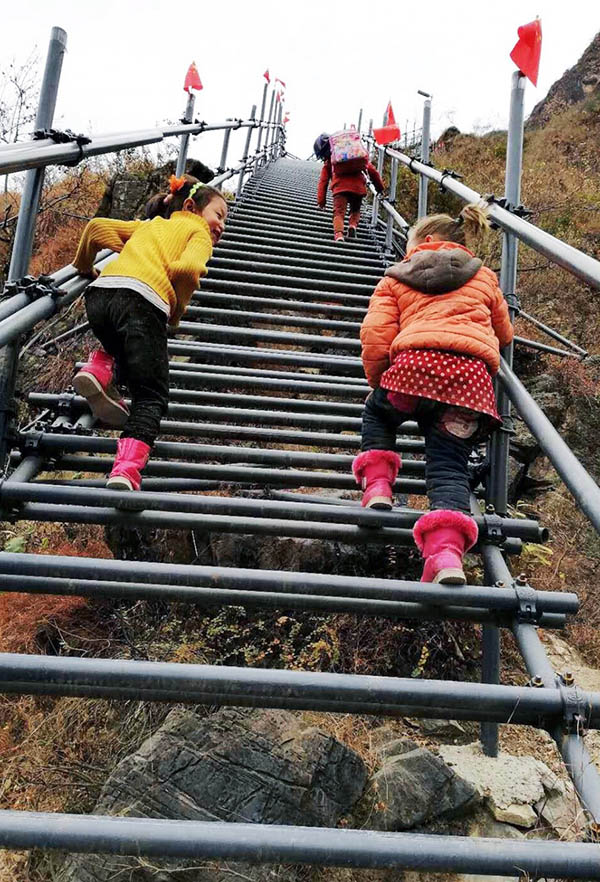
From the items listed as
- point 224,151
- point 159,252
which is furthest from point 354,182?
point 159,252

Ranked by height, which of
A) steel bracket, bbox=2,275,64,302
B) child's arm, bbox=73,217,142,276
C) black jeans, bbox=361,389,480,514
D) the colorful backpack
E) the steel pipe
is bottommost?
the steel pipe

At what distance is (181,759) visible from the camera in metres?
2.19

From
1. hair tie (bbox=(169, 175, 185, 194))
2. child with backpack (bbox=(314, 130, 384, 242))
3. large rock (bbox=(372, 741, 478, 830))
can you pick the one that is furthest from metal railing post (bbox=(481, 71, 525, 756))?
child with backpack (bbox=(314, 130, 384, 242))

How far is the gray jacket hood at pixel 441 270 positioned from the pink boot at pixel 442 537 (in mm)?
911

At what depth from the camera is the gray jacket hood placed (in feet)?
7.41

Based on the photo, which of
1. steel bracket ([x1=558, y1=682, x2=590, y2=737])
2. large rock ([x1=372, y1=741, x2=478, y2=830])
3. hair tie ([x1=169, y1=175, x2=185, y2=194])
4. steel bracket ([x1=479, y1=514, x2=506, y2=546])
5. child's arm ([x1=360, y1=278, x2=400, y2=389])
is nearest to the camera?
steel bracket ([x1=558, y1=682, x2=590, y2=737])

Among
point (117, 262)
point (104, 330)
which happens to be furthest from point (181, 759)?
point (117, 262)

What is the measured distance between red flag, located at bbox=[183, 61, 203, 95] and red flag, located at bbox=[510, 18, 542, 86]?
12.1 feet

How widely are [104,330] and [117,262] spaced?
0.31m

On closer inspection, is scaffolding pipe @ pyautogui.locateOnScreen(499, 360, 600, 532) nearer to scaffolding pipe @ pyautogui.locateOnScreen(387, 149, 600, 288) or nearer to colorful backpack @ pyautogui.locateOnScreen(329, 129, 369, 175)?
scaffolding pipe @ pyautogui.locateOnScreen(387, 149, 600, 288)

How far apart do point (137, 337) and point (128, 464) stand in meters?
0.58

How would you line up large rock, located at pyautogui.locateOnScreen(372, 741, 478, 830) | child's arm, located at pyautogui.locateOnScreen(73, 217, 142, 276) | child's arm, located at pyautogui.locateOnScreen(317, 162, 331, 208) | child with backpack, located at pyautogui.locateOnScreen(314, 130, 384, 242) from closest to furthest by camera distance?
large rock, located at pyautogui.locateOnScreen(372, 741, 478, 830) < child's arm, located at pyautogui.locateOnScreen(73, 217, 142, 276) < child with backpack, located at pyautogui.locateOnScreen(314, 130, 384, 242) < child's arm, located at pyautogui.locateOnScreen(317, 162, 331, 208)

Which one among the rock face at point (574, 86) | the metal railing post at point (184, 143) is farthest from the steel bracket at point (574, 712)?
the rock face at point (574, 86)

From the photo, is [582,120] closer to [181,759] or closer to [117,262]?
[117,262]
